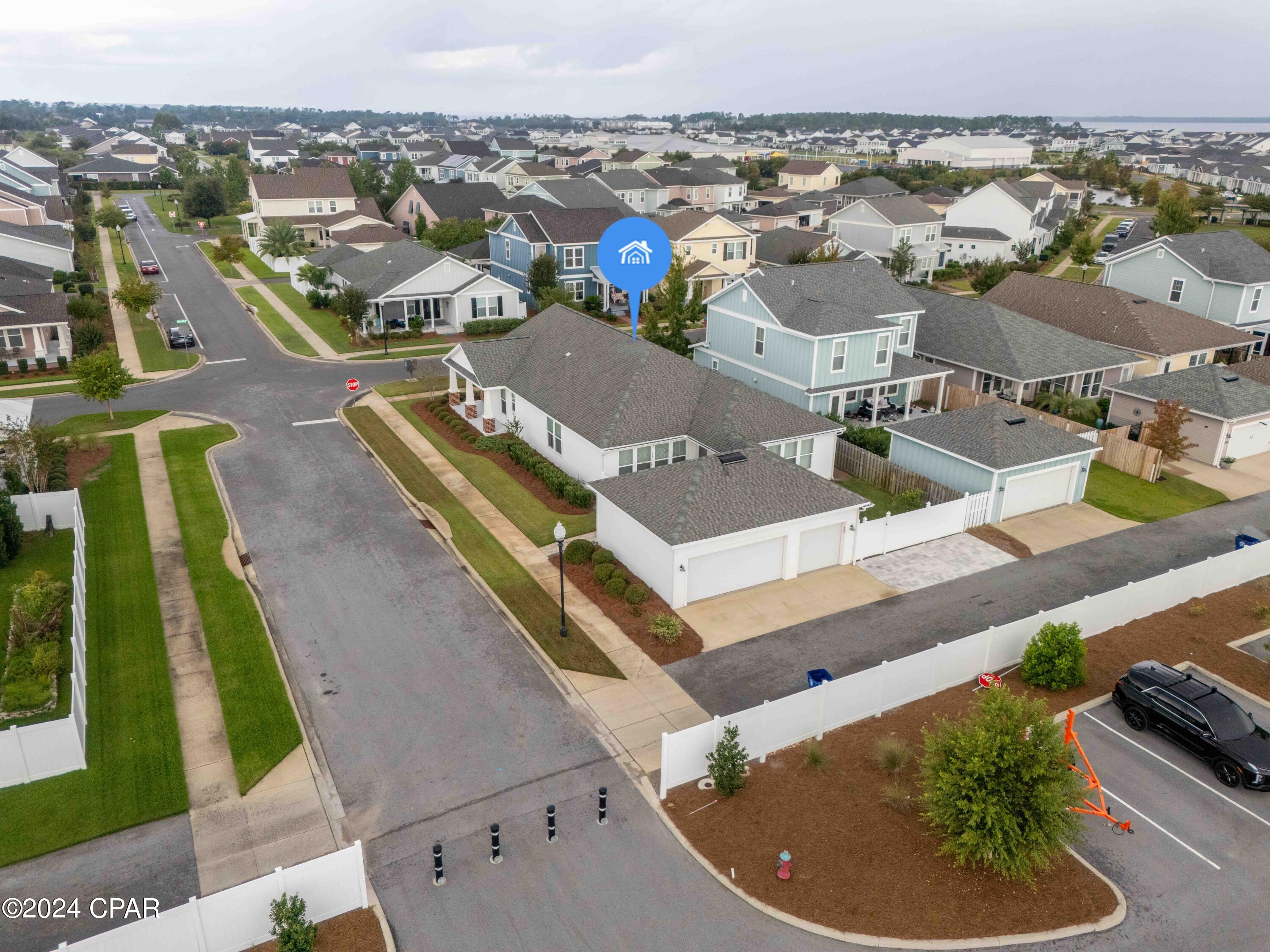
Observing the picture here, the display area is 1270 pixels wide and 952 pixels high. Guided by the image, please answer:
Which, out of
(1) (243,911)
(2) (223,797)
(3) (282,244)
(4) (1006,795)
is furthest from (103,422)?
(4) (1006,795)

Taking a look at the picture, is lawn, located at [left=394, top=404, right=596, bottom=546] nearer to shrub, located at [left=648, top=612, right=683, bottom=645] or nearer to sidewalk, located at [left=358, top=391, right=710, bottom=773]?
sidewalk, located at [left=358, top=391, right=710, bottom=773]

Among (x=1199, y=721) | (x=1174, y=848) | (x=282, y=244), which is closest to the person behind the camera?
(x=1174, y=848)

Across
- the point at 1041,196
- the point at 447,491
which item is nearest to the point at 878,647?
the point at 447,491

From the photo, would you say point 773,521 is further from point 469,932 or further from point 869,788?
point 469,932

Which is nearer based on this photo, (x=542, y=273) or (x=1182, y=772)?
(x=1182, y=772)

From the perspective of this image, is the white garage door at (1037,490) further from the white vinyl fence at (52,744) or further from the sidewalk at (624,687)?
the white vinyl fence at (52,744)

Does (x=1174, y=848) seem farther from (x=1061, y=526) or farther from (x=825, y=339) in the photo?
(x=825, y=339)

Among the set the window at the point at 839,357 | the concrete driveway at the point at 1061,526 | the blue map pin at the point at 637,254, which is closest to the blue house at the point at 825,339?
the window at the point at 839,357
